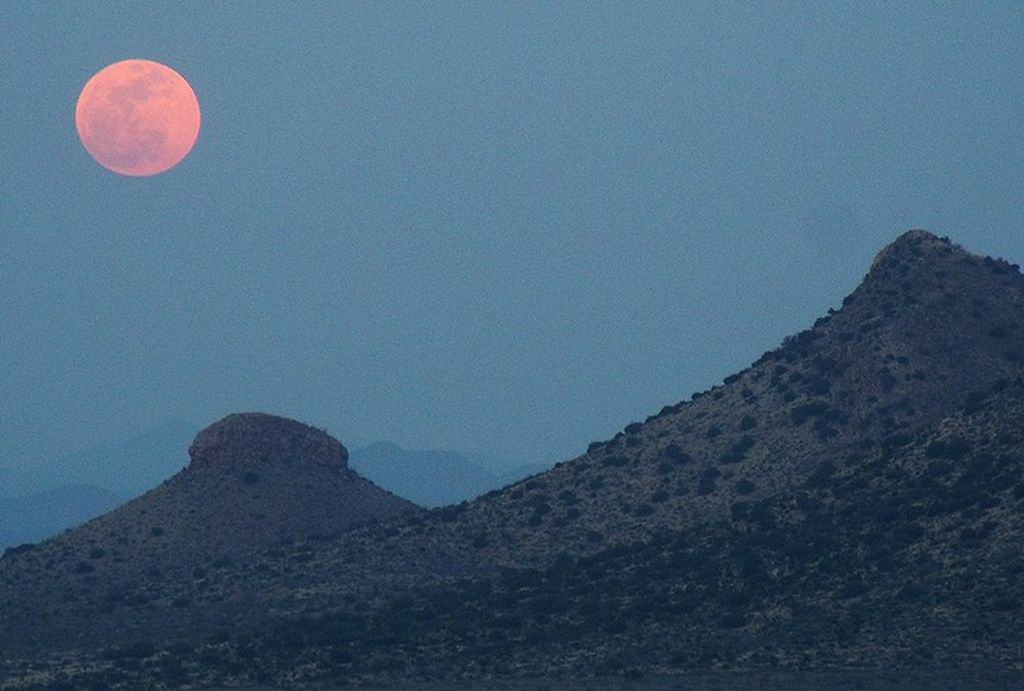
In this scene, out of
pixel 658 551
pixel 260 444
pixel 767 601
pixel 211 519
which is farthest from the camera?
pixel 260 444

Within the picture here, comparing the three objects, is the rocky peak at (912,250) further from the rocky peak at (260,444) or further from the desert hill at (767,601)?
the rocky peak at (260,444)

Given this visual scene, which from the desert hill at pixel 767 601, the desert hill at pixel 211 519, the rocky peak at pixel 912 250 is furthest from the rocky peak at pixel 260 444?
the rocky peak at pixel 912 250

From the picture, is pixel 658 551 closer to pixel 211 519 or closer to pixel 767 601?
pixel 767 601

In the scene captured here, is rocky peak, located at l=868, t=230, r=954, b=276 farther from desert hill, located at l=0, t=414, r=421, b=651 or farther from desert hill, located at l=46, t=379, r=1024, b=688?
desert hill, located at l=0, t=414, r=421, b=651

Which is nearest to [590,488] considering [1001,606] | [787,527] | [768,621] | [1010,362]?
[787,527]

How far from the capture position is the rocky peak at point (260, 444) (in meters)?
97.4

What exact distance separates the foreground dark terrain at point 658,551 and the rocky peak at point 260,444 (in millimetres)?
166

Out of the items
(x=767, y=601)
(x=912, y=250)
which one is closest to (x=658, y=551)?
(x=767, y=601)

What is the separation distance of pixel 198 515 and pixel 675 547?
3410cm

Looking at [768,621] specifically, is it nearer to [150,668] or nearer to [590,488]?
[150,668]

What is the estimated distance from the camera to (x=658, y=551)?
7012 centimetres

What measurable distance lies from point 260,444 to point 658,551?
36.4 m

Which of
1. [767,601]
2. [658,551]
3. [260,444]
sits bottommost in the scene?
[767,601]

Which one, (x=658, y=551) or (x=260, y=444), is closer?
(x=658, y=551)
